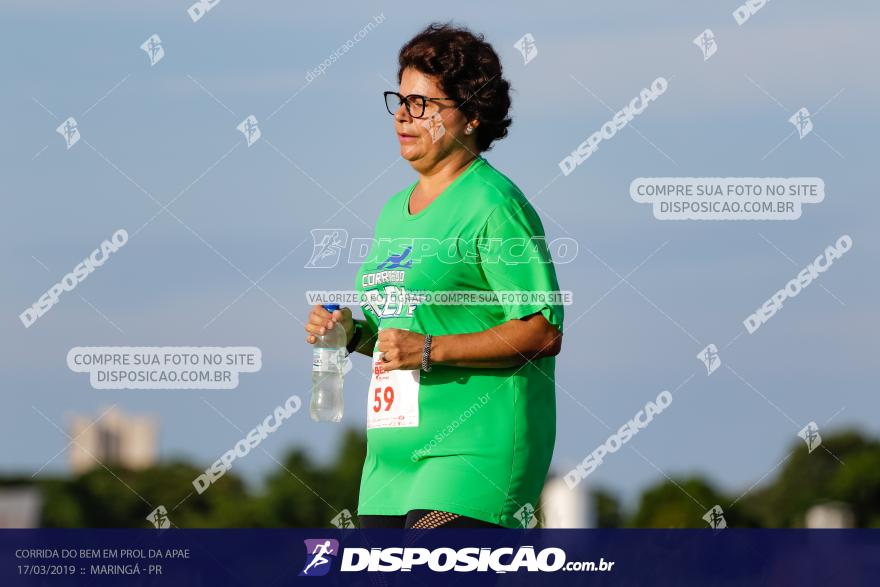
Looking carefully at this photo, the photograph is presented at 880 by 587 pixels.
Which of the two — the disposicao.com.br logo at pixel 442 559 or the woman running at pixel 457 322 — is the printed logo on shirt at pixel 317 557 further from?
the woman running at pixel 457 322

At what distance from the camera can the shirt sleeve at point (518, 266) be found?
18.7 ft

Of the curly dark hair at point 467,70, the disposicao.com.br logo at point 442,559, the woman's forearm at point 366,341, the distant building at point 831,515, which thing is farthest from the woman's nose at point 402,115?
the distant building at point 831,515

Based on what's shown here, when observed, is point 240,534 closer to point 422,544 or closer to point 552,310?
point 422,544

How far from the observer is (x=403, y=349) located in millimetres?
5727

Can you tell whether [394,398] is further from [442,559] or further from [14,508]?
[14,508]

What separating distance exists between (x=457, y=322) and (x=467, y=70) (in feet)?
3.10

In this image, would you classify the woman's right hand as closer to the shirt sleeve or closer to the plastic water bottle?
the plastic water bottle

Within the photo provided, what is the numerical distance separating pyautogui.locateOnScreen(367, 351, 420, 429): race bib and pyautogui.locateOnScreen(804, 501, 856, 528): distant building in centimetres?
4446

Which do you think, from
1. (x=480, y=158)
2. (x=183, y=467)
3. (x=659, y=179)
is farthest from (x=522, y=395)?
(x=183, y=467)

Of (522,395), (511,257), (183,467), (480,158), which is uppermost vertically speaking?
(183,467)

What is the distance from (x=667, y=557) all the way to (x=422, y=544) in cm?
100

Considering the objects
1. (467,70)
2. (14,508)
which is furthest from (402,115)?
(14,508)

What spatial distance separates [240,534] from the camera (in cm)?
634

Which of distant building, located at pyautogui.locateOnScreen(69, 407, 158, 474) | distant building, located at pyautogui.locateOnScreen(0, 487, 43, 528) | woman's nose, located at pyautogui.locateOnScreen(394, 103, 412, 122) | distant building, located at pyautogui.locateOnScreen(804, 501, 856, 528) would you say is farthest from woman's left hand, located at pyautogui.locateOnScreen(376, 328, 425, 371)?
distant building, located at pyautogui.locateOnScreen(69, 407, 158, 474)
